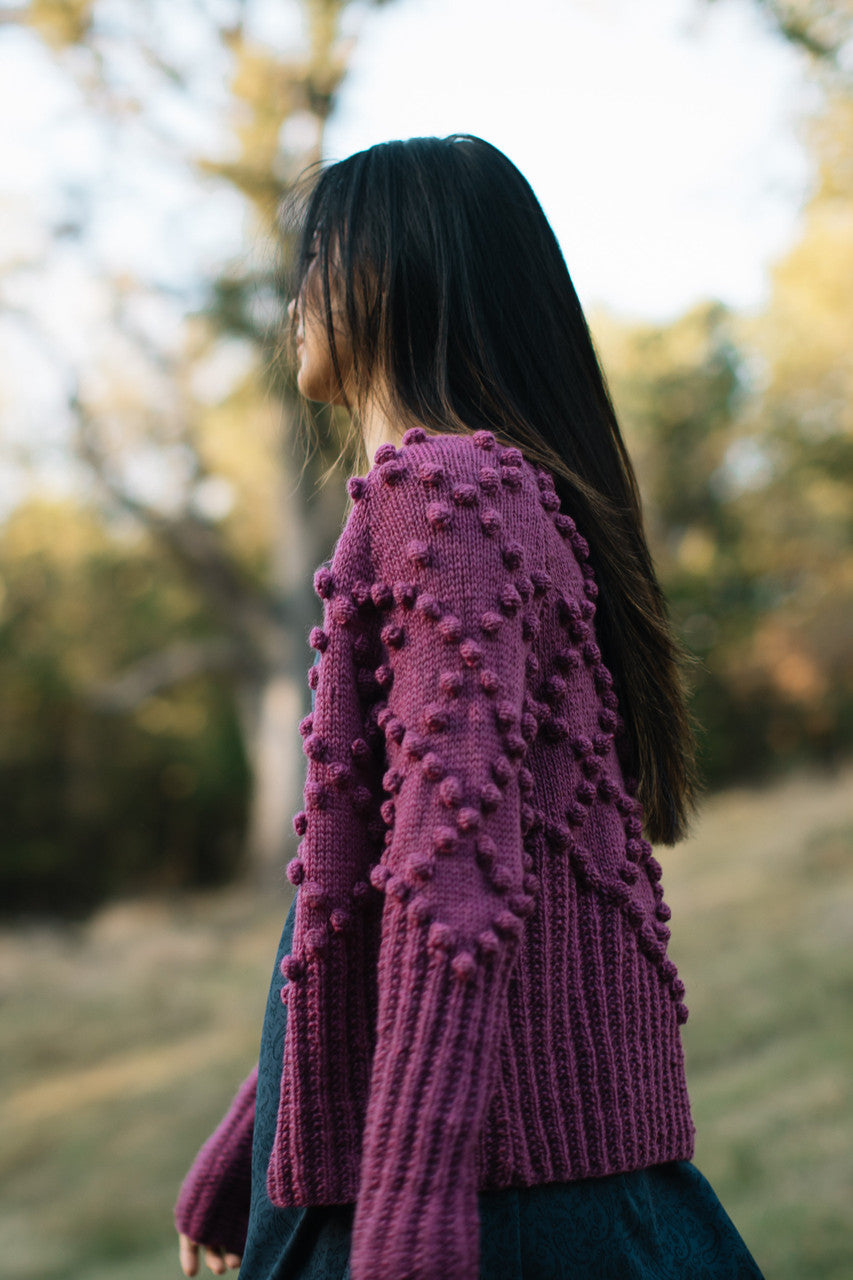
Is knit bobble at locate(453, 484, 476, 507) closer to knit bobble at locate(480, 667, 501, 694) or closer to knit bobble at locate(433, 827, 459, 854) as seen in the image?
knit bobble at locate(480, 667, 501, 694)

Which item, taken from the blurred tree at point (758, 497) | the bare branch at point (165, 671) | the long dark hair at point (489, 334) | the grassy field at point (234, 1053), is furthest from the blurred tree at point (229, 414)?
the long dark hair at point (489, 334)

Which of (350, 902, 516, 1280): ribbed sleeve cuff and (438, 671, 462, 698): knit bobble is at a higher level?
(438, 671, 462, 698): knit bobble

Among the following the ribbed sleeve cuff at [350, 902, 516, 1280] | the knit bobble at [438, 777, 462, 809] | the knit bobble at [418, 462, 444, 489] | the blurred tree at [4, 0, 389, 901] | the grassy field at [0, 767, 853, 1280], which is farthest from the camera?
the blurred tree at [4, 0, 389, 901]

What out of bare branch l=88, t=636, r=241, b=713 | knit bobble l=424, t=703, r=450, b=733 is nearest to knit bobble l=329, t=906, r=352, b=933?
knit bobble l=424, t=703, r=450, b=733

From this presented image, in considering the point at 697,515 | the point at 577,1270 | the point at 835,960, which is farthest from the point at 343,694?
the point at 697,515

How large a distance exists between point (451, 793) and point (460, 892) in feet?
0.29

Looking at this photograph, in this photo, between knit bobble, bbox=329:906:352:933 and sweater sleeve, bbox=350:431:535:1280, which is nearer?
sweater sleeve, bbox=350:431:535:1280

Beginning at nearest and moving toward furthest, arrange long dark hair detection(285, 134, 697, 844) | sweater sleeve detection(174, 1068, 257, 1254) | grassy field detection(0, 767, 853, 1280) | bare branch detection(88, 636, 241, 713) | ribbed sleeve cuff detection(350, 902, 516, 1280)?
ribbed sleeve cuff detection(350, 902, 516, 1280), long dark hair detection(285, 134, 697, 844), sweater sleeve detection(174, 1068, 257, 1254), grassy field detection(0, 767, 853, 1280), bare branch detection(88, 636, 241, 713)

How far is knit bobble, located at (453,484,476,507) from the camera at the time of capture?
3.48 ft

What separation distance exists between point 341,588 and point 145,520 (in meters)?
9.55

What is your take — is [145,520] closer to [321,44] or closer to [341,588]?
[321,44]

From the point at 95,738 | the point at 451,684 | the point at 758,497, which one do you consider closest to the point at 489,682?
the point at 451,684

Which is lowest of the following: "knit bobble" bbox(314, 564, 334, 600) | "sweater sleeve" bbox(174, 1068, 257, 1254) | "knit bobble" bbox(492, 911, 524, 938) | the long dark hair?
"sweater sleeve" bbox(174, 1068, 257, 1254)

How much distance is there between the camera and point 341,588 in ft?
3.60
